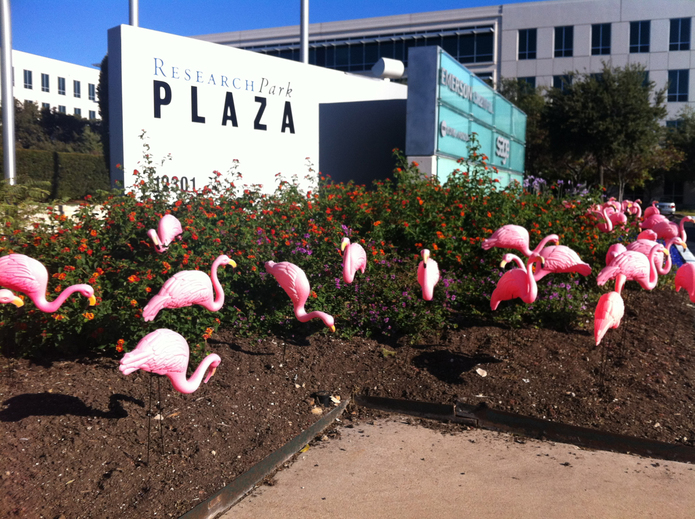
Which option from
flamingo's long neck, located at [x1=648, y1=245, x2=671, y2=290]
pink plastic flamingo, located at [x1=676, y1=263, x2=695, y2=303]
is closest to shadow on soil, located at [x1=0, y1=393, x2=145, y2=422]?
flamingo's long neck, located at [x1=648, y1=245, x2=671, y2=290]

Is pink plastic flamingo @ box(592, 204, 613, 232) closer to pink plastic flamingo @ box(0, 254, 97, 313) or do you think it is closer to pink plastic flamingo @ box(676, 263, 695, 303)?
pink plastic flamingo @ box(676, 263, 695, 303)

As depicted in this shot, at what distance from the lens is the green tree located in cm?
2305

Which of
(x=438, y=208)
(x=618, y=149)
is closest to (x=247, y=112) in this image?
(x=438, y=208)

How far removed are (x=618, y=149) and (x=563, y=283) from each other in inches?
778

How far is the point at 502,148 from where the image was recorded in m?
16.8

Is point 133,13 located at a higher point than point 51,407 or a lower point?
higher

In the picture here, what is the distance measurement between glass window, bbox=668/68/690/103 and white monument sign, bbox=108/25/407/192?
1215 inches

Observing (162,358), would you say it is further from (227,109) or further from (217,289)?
(227,109)

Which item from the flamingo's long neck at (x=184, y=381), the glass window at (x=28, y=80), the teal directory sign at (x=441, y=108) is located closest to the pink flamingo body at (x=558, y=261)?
the flamingo's long neck at (x=184, y=381)

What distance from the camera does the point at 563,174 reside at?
93.5 feet

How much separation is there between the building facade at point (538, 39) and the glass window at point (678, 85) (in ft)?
0.18

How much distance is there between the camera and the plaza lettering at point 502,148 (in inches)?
643

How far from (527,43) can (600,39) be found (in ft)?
14.2

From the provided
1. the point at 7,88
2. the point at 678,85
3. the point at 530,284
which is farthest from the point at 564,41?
the point at 530,284
